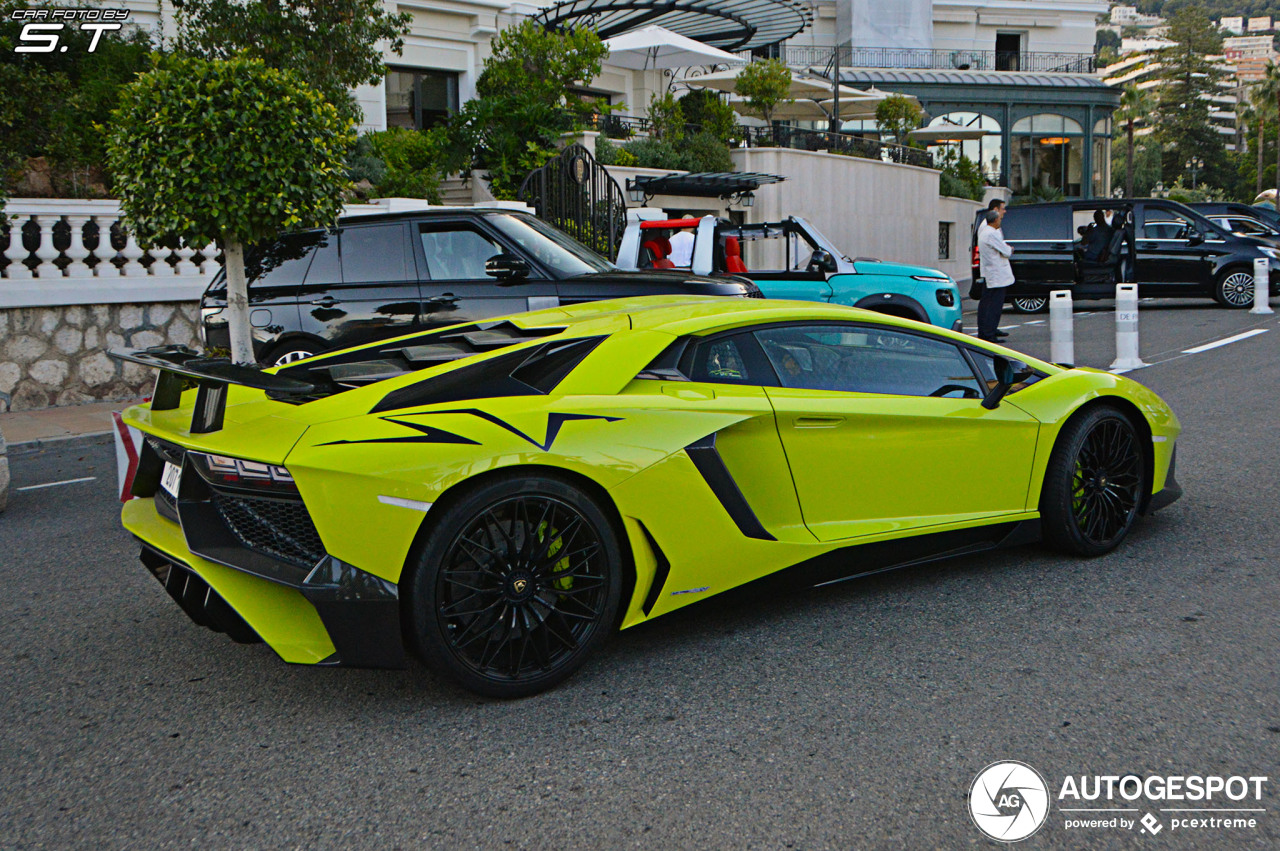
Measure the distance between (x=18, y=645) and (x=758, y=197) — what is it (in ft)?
80.6

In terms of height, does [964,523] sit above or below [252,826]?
above

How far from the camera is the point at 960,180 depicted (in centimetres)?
3997


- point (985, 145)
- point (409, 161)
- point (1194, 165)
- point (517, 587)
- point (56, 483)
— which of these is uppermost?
point (1194, 165)

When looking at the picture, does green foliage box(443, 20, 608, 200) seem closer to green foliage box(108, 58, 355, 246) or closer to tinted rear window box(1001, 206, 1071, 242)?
tinted rear window box(1001, 206, 1071, 242)

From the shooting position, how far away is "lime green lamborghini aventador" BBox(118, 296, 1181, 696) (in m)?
3.52

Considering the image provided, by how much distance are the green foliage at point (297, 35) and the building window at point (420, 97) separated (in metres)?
9.36

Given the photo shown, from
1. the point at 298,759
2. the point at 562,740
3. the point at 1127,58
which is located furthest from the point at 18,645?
the point at 1127,58

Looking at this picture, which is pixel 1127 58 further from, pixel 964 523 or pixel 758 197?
pixel 964 523

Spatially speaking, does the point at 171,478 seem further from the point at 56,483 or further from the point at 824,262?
the point at 824,262

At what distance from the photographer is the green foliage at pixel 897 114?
36.6 meters

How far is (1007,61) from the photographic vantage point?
52.4m

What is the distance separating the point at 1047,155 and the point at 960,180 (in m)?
13.3

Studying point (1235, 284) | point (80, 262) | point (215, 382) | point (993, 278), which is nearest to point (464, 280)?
point (215, 382)

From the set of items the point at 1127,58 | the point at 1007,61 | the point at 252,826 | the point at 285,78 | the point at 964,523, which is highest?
the point at 1127,58
